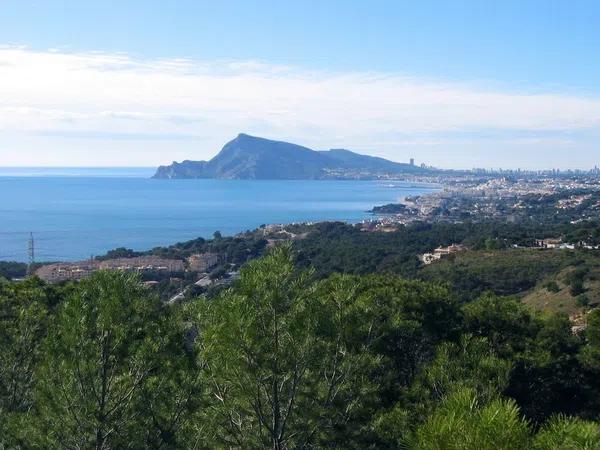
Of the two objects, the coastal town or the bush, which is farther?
the coastal town

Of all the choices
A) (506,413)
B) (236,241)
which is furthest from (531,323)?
(236,241)

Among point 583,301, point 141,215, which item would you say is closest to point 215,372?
point 583,301

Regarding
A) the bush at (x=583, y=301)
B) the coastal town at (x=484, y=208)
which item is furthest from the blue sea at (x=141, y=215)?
the bush at (x=583, y=301)

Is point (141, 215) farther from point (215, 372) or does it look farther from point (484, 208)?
point (215, 372)

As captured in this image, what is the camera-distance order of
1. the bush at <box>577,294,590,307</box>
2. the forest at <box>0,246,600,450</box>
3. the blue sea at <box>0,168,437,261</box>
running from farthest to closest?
the blue sea at <box>0,168,437,261</box> → the bush at <box>577,294,590,307</box> → the forest at <box>0,246,600,450</box>

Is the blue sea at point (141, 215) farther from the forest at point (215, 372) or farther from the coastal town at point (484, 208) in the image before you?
the forest at point (215, 372)

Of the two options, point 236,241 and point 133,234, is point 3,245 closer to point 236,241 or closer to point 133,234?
point 133,234

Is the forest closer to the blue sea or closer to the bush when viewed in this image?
the bush

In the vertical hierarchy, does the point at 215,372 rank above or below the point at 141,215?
above

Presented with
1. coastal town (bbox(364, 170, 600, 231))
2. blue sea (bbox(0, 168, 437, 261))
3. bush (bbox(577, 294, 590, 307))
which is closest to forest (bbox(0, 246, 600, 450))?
bush (bbox(577, 294, 590, 307))

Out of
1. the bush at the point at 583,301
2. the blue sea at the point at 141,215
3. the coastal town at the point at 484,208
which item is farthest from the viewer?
the coastal town at the point at 484,208

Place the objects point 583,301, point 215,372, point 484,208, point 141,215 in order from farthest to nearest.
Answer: point 484,208
point 141,215
point 583,301
point 215,372

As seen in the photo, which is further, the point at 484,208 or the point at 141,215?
the point at 484,208

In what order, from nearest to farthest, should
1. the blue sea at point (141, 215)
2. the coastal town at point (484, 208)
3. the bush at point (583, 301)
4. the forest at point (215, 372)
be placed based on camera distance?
the forest at point (215, 372)
the bush at point (583, 301)
the blue sea at point (141, 215)
the coastal town at point (484, 208)
